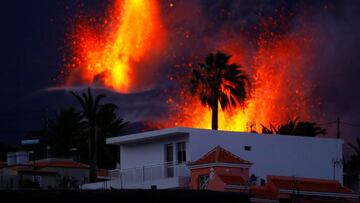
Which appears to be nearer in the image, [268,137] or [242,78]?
[268,137]

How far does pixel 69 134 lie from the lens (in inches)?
3433

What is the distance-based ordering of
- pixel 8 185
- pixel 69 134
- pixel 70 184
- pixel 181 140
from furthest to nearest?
pixel 69 134, pixel 70 184, pixel 8 185, pixel 181 140

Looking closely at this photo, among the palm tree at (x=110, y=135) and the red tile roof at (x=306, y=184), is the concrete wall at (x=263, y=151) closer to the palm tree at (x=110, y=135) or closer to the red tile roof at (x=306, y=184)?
the red tile roof at (x=306, y=184)

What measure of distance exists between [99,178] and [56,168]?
3371 mm

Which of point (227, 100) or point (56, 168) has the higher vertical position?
A: point (227, 100)

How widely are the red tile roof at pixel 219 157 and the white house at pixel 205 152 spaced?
5.17ft

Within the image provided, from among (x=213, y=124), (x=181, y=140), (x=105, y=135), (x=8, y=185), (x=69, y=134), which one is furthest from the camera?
(x=69, y=134)

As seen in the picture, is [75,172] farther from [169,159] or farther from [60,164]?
[169,159]

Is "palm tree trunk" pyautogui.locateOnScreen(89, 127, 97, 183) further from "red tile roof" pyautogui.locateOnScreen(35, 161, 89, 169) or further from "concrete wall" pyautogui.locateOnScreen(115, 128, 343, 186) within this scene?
"concrete wall" pyautogui.locateOnScreen(115, 128, 343, 186)

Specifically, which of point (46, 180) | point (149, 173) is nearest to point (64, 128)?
point (46, 180)

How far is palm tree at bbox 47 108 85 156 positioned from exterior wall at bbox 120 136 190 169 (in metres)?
29.7

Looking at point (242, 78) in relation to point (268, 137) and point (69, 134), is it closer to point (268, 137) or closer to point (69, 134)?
point (268, 137)

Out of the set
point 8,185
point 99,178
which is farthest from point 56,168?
point 8,185

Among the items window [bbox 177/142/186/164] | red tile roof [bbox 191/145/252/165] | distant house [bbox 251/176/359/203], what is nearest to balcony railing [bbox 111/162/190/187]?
window [bbox 177/142/186/164]
